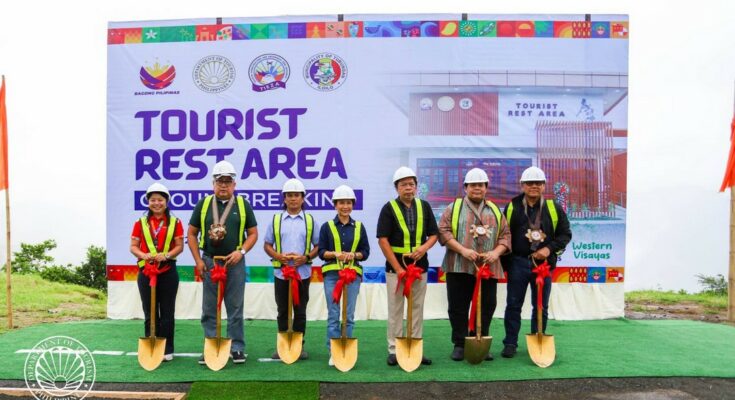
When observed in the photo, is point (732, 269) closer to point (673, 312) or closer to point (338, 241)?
point (673, 312)

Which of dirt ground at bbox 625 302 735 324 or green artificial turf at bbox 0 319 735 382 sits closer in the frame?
green artificial turf at bbox 0 319 735 382

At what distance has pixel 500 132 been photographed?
273 inches

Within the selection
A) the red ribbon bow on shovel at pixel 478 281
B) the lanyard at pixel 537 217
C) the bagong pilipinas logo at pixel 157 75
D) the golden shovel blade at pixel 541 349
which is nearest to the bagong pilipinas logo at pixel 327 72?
the bagong pilipinas logo at pixel 157 75

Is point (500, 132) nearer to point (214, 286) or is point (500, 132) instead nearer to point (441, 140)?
point (441, 140)

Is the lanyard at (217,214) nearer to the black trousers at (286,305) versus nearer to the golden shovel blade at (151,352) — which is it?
the black trousers at (286,305)

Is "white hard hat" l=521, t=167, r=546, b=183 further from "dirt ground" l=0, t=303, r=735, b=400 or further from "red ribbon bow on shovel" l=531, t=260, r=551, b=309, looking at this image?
"dirt ground" l=0, t=303, r=735, b=400

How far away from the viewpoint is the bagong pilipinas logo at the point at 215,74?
7.03 metres

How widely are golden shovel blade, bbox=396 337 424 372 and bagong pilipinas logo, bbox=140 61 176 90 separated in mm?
4476

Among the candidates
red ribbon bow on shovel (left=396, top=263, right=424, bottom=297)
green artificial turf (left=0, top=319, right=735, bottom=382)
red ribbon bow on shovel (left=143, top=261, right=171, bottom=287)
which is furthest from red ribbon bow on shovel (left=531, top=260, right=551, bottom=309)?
red ribbon bow on shovel (left=143, top=261, right=171, bottom=287)

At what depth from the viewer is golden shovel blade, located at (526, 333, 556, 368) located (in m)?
4.74

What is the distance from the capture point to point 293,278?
482 centimetres

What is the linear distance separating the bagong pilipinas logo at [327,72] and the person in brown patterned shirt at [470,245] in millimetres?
2697

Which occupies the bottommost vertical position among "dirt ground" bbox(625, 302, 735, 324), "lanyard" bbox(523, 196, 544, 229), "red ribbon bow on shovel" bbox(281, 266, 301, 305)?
"dirt ground" bbox(625, 302, 735, 324)

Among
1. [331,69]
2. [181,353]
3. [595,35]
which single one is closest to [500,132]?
[595,35]
